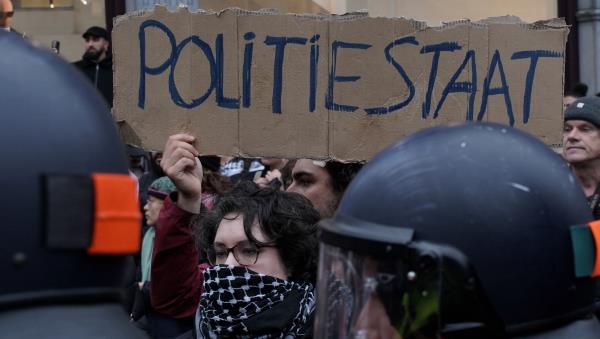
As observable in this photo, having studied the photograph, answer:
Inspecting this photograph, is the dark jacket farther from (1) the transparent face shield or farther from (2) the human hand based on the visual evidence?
(1) the transparent face shield

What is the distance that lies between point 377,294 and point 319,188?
2.14 m

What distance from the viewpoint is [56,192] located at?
1742 millimetres

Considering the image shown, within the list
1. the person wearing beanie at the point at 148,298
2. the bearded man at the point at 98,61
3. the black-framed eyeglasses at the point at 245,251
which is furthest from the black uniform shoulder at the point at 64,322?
the bearded man at the point at 98,61

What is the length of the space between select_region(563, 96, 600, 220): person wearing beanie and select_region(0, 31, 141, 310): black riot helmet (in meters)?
3.20

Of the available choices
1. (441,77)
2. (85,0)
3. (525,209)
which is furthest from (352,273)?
(85,0)

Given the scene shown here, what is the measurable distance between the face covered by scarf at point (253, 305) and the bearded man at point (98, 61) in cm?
425

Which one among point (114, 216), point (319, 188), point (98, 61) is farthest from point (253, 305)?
point (98, 61)

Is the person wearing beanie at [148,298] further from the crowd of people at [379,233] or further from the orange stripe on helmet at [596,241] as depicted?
the orange stripe on helmet at [596,241]

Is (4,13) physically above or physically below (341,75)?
above

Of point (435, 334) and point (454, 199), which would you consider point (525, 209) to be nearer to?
point (454, 199)

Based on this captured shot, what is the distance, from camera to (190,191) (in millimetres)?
3488

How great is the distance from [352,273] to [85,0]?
24.9 ft

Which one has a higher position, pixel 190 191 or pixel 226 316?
pixel 190 191

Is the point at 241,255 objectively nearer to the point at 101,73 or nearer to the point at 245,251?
the point at 245,251
